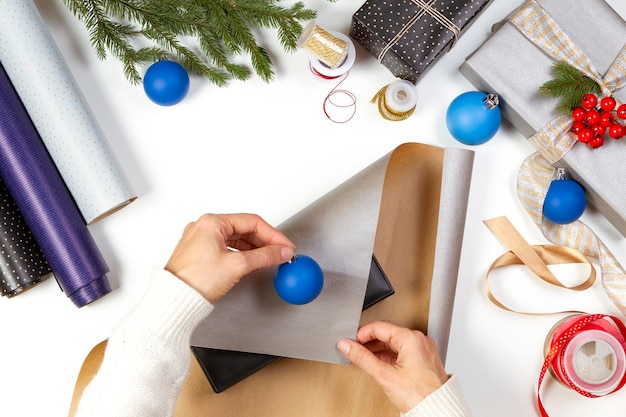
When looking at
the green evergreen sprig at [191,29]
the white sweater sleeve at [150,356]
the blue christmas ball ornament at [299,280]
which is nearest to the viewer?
the white sweater sleeve at [150,356]

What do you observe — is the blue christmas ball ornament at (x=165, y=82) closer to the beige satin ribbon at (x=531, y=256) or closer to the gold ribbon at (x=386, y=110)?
the gold ribbon at (x=386, y=110)

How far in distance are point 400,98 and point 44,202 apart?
0.62 m

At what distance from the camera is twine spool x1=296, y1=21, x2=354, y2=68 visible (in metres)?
0.97

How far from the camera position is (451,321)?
103 centimetres

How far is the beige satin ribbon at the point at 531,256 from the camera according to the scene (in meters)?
1.04

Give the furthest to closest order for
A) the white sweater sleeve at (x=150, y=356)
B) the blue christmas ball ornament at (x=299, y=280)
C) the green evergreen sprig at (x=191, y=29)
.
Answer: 1. the green evergreen sprig at (x=191, y=29)
2. the blue christmas ball ornament at (x=299, y=280)
3. the white sweater sleeve at (x=150, y=356)

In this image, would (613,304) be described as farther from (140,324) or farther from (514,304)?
(140,324)

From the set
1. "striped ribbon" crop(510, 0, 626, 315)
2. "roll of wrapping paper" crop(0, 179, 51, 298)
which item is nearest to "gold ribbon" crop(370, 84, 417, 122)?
"striped ribbon" crop(510, 0, 626, 315)

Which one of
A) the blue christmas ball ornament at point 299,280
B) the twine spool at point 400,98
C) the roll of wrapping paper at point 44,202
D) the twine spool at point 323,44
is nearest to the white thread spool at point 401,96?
the twine spool at point 400,98

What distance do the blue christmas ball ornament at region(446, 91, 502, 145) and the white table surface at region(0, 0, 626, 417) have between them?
56 millimetres

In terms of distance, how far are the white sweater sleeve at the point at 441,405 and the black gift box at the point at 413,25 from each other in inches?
21.2

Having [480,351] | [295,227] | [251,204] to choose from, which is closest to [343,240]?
[295,227]

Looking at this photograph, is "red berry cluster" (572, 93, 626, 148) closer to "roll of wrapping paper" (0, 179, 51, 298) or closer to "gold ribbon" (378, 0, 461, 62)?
"gold ribbon" (378, 0, 461, 62)

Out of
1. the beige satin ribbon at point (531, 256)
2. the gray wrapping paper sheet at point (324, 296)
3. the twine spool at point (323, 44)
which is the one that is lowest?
the beige satin ribbon at point (531, 256)
